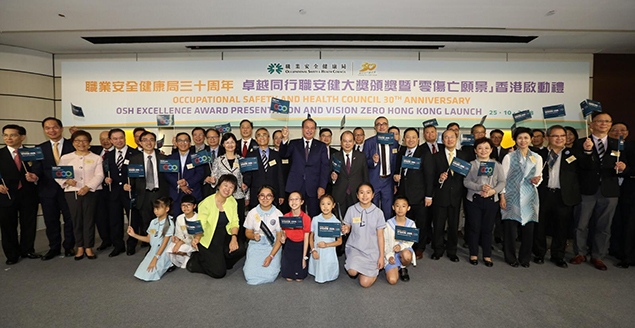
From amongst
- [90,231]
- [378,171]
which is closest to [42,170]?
[90,231]

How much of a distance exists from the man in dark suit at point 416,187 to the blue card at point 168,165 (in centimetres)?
276

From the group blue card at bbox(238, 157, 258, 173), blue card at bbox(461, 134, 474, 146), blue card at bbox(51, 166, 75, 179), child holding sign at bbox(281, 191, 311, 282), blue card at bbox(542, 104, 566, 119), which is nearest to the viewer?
child holding sign at bbox(281, 191, 311, 282)

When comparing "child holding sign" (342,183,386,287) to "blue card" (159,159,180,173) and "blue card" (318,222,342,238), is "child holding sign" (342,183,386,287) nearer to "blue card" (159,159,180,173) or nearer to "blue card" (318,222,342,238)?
"blue card" (318,222,342,238)

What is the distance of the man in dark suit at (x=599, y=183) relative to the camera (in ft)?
11.7

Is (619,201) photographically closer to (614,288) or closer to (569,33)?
(614,288)

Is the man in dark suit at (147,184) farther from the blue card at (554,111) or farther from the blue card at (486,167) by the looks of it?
the blue card at (554,111)

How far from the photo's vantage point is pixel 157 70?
5.72m

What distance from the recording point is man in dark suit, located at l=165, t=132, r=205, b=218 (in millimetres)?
3977

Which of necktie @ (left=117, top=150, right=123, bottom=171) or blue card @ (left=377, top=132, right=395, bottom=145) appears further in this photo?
necktie @ (left=117, top=150, right=123, bottom=171)

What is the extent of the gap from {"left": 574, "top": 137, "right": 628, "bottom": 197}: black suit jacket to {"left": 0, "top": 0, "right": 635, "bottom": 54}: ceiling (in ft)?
6.07

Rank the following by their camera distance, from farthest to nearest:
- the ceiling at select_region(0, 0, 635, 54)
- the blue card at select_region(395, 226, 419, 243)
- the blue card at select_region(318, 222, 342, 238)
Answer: the ceiling at select_region(0, 0, 635, 54) < the blue card at select_region(395, 226, 419, 243) < the blue card at select_region(318, 222, 342, 238)

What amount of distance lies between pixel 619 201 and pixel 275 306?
4.34 metres

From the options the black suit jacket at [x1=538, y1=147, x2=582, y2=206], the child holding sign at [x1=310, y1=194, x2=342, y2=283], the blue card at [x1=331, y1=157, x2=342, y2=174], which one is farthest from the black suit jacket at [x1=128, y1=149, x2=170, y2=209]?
the black suit jacket at [x1=538, y1=147, x2=582, y2=206]

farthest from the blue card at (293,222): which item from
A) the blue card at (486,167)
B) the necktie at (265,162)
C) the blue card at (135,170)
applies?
the blue card at (486,167)
